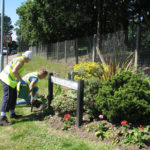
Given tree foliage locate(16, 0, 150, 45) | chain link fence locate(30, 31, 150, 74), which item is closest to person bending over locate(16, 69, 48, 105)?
chain link fence locate(30, 31, 150, 74)

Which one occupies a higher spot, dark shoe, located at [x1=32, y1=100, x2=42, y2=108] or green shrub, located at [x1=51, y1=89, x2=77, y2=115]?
green shrub, located at [x1=51, y1=89, x2=77, y2=115]

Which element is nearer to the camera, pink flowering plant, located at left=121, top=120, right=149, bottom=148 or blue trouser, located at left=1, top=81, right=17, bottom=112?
pink flowering plant, located at left=121, top=120, right=149, bottom=148

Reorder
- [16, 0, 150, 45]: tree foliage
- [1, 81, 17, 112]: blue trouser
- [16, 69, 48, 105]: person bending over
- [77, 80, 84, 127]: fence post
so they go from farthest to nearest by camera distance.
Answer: [16, 0, 150, 45]: tree foliage < [16, 69, 48, 105]: person bending over < [1, 81, 17, 112]: blue trouser < [77, 80, 84, 127]: fence post

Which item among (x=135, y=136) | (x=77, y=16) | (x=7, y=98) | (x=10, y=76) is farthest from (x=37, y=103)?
(x=77, y=16)

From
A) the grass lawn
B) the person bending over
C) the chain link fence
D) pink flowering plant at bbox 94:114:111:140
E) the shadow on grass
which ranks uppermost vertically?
the chain link fence

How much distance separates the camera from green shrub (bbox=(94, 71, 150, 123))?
3.29 metres

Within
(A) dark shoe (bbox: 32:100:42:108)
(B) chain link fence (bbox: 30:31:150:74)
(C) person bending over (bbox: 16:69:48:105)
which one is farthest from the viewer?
(B) chain link fence (bbox: 30:31:150:74)

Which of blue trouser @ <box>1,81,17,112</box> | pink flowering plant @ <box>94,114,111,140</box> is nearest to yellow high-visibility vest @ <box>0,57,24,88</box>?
blue trouser @ <box>1,81,17,112</box>

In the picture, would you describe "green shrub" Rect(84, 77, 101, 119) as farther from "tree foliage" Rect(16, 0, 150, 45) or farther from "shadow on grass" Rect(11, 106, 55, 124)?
"tree foliage" Rect(16, 0, 150, 45)

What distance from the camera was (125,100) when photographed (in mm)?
3285

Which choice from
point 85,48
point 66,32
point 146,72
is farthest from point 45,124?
point 66,32

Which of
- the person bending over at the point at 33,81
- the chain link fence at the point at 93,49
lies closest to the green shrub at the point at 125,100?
the person bending over at the point at 33,81

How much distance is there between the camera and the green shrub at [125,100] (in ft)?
10.8

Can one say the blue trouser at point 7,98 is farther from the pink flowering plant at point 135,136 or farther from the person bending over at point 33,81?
the pink flowering plant at point 135,136
